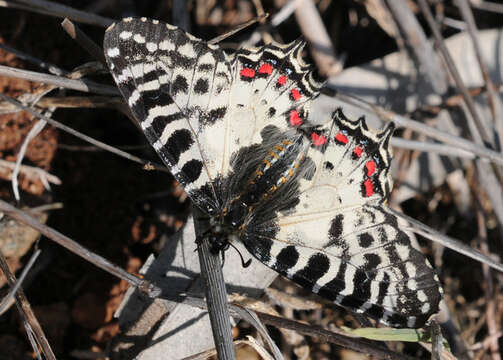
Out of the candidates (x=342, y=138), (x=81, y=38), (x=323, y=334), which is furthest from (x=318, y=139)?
(x=81, y=38)

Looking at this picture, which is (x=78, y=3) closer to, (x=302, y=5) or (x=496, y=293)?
(x=302, y=5)

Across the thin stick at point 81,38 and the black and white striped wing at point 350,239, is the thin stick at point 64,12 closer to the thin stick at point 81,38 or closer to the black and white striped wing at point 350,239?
the thin stick at point 81,38

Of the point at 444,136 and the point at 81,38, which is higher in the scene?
the point at 81,38

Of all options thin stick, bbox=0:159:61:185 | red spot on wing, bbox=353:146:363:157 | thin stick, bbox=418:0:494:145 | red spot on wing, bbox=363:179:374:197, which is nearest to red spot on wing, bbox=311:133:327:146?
red spot on wing, bbox=353:146:363:157

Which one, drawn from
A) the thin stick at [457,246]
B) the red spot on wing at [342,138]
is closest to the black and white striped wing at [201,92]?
the red spot on wing at [342,138]

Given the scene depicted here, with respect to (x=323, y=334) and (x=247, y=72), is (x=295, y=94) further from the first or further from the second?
(x=323, y=334)

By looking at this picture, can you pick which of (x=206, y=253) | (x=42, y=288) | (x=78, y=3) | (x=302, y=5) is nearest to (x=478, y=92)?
(x=302, y=5)
